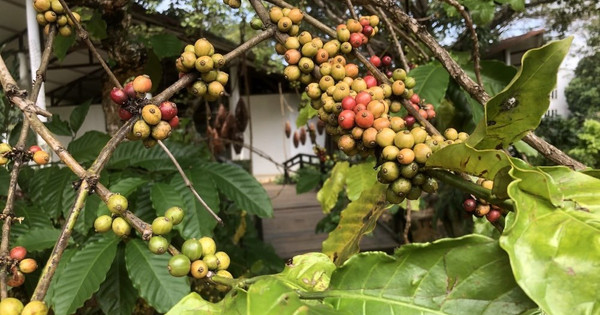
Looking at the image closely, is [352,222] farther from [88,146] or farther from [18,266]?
[88,146]

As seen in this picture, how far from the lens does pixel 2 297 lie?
1.34 ft

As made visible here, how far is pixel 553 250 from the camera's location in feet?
1.11

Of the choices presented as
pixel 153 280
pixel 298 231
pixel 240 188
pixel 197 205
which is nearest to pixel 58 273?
pixel 153 280

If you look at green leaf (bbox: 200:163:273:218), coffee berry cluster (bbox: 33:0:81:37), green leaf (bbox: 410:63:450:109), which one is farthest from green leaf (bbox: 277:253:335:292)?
green leaf (bbox: 200:163:273:218)

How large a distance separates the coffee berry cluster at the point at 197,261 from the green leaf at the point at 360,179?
1047 millimetres

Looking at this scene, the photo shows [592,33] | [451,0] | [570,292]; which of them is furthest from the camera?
[592,33]

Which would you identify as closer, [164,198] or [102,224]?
[102,224]

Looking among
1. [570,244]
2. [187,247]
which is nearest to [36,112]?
[187,247]

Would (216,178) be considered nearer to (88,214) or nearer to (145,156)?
(145,156)

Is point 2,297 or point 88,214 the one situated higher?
point 2,297

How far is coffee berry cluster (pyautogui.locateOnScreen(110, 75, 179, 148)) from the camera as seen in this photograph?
52 cm

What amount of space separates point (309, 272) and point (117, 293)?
2.75 ft

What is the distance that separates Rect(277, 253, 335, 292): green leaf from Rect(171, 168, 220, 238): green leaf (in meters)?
0.64

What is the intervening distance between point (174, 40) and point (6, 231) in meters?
1.47
